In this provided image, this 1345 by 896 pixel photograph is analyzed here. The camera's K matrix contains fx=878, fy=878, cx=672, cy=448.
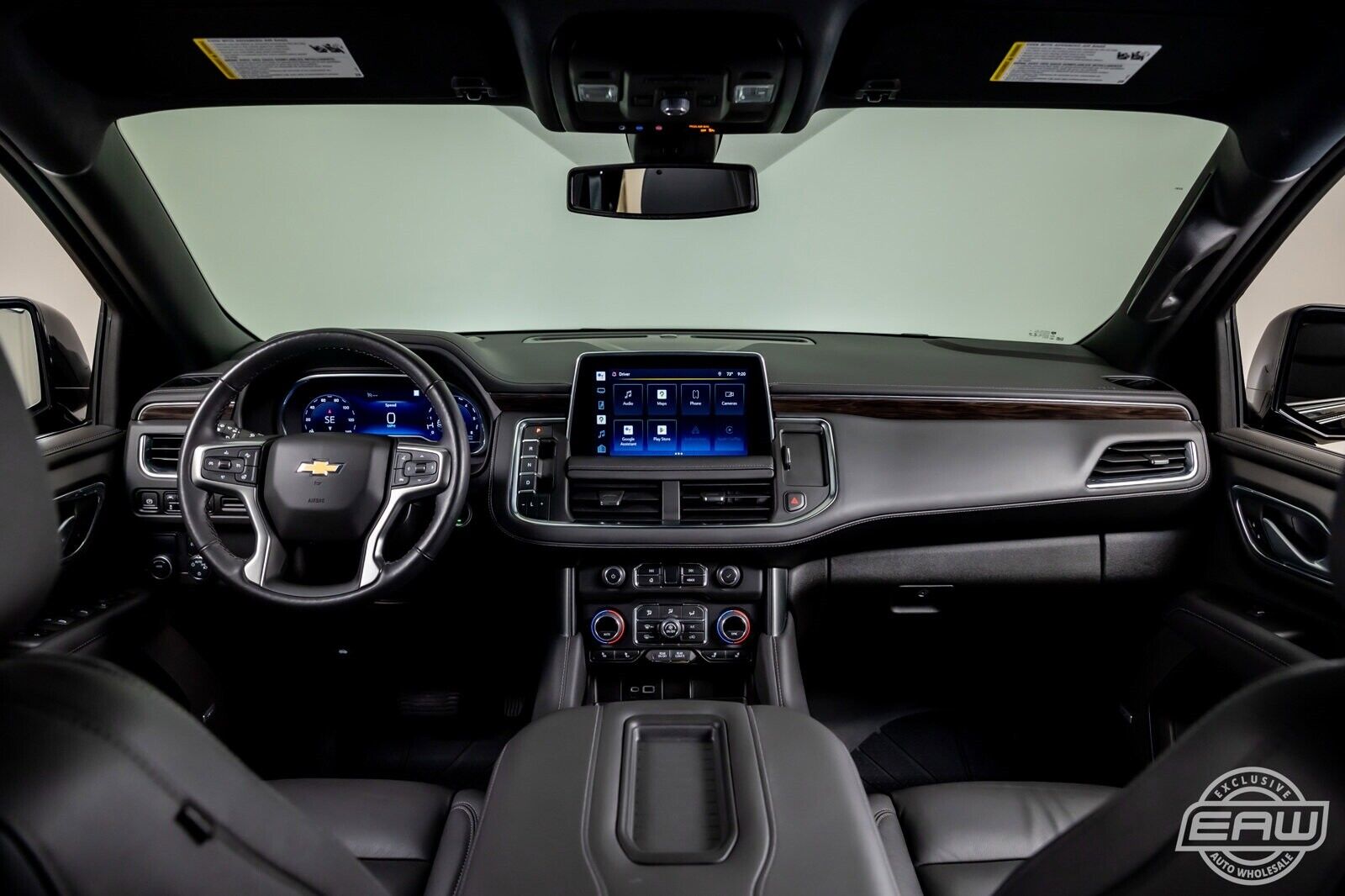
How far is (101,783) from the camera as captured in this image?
0.61 metres

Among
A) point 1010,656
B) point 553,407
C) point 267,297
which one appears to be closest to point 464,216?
point 267,297

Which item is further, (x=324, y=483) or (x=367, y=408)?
(x=367, y=408)

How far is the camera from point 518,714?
2.93 metres

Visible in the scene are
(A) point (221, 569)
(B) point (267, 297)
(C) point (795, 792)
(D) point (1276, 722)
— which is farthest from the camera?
(B) point (267, 297)

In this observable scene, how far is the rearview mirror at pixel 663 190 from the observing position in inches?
97.9

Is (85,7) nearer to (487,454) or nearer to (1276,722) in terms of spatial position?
(487,454)

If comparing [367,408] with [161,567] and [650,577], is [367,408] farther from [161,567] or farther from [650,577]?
[650,577]

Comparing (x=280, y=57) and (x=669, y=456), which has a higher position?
(x=280, y=57)

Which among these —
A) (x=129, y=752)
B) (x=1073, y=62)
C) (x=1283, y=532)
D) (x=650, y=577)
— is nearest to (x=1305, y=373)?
(x=1283, y=532)

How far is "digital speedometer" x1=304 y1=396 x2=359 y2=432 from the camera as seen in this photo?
2.54 metres

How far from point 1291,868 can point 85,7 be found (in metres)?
2.71

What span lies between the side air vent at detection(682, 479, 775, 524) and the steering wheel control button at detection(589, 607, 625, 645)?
0.35m

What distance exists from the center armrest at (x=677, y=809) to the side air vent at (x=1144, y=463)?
1424 mm

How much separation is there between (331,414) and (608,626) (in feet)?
3.32
